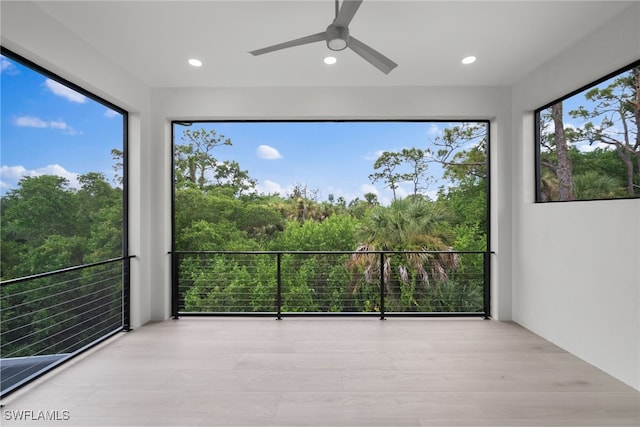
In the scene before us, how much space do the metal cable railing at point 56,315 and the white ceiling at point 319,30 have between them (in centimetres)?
195

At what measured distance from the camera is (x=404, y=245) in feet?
15.6

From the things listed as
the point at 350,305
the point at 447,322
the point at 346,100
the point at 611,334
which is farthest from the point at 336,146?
the point at 611,334

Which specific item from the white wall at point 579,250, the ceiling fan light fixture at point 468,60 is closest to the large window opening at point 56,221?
the ceiling fan light fixture at point 468,60

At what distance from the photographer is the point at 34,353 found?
8.61ft

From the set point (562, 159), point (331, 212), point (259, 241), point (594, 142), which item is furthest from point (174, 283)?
point (594, 142)

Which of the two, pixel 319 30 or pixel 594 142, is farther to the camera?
pixel 594 142

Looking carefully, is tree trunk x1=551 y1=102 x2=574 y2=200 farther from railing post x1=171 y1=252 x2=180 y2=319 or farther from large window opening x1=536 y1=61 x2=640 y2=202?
railing post x1=171 y1=252 x2=180 y2=319

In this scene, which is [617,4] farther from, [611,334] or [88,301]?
[88,301]

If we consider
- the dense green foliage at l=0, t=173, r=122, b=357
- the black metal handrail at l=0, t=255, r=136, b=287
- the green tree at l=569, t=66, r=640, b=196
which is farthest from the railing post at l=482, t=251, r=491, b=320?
the dense green foliage at l=0, t=173, r=122, b=357

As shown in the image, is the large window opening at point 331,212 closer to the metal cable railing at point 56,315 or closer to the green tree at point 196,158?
the green tree at point 196,158

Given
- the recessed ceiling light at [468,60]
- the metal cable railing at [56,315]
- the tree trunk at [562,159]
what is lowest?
the metal cable railing at [56,315]

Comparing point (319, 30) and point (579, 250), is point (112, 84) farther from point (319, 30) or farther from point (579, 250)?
point (579, 250)

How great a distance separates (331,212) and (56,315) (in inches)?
149

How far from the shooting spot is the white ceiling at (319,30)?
2230mm
